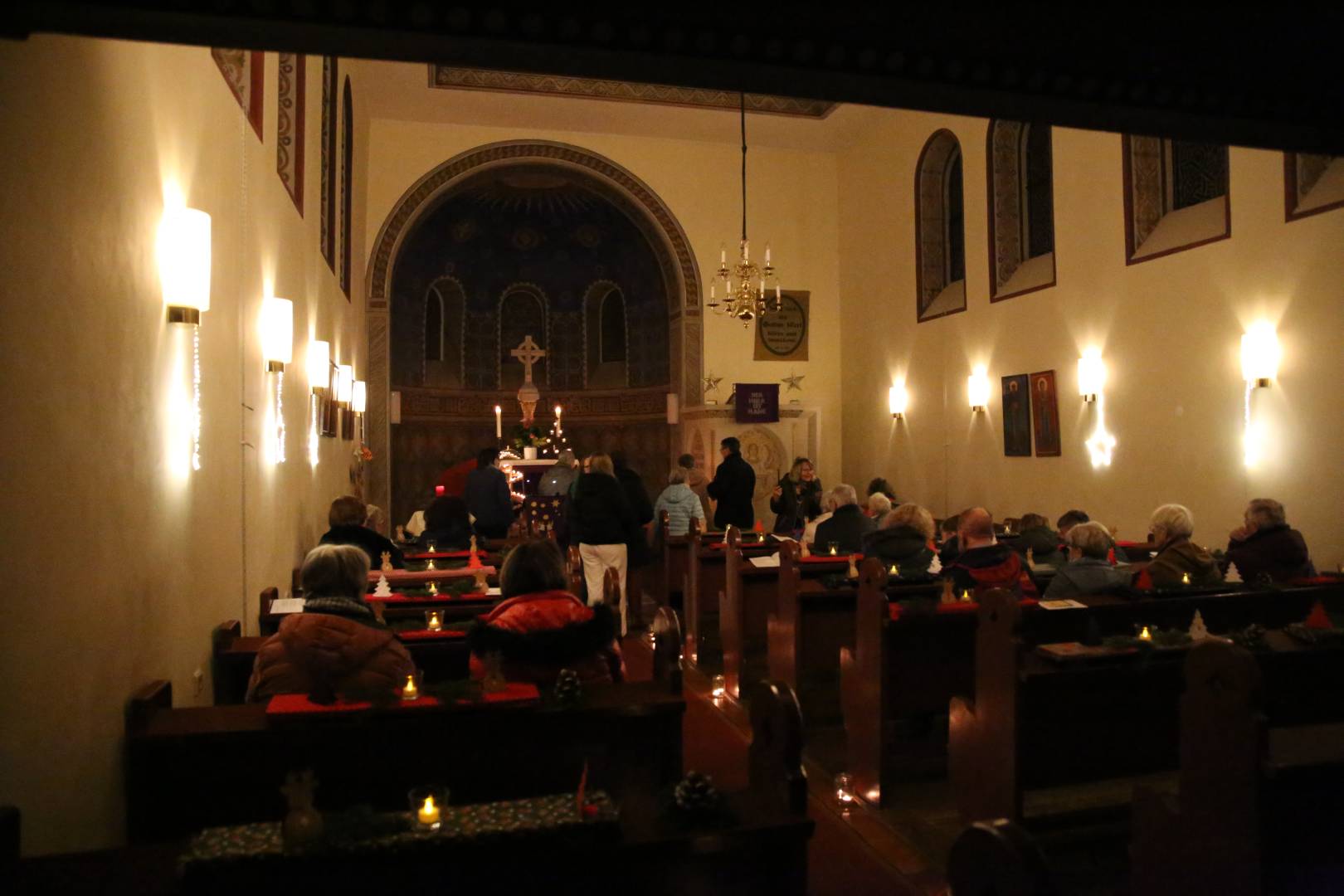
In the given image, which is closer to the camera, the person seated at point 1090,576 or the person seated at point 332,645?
the person seated at point 332,645

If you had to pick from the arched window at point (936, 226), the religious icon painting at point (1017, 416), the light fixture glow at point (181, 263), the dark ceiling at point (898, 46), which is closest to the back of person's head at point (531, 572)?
the light fixture glow at point (181, 263)

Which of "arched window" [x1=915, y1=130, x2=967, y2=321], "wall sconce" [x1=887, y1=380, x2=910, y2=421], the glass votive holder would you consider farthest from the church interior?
"wall sconce" [x1=887, y1=380, x2=910, y2=421]

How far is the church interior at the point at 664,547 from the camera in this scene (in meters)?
2.04

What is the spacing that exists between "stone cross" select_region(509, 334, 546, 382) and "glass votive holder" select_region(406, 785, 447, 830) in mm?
15760

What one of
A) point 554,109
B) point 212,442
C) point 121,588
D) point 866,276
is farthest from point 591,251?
point 121,588

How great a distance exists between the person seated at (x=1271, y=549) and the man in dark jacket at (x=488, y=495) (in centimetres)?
609

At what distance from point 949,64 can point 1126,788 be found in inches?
143

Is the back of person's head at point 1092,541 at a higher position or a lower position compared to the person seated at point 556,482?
lower

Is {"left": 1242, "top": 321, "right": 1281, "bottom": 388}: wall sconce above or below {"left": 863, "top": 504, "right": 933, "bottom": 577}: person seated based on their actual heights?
above

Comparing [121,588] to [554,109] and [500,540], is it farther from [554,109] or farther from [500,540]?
[554,109]

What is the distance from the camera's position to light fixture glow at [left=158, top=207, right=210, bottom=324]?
3.38 metres

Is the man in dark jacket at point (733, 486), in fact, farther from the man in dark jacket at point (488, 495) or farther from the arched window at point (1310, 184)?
the arched window at point (1310, 184)

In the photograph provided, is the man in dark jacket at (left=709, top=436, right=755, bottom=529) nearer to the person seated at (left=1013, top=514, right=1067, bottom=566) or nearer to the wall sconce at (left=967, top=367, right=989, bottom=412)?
the wall sconce at (left=967, top=367, right=989, bottom=412)

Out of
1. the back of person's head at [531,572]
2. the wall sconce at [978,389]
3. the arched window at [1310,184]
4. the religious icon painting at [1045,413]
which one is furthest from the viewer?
the wall sconce at [978,389]
